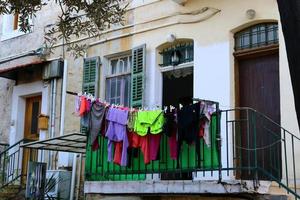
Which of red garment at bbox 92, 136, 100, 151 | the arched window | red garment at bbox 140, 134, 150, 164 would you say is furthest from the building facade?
red garment at bbox 92, 136, 100, 151

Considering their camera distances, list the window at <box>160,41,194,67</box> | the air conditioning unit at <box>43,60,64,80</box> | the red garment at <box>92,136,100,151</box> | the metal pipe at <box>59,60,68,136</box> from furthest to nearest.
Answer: the air conditioning unit at <box>43,60,64,80</box>, the metal pipe at <box>59,60,68,136</box>, the window at <box>160,41,194,67</box>, the red garment at <box>92,136,100,151</box>

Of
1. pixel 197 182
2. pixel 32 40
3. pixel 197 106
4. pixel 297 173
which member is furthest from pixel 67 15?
pixel 32 40

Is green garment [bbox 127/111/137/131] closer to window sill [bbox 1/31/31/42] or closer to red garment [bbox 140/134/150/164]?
red garment [bbox 140/134/150/164]

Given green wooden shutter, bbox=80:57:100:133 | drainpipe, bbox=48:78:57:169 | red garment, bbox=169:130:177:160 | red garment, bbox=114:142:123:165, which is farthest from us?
drainpipe, bbox=48:78:57:169

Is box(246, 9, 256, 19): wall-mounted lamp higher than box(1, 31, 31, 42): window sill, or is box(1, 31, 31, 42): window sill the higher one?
box(1, 31, 31, 42): window sill

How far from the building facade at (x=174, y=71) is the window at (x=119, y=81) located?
2cm

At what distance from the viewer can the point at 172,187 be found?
1002 centimetres

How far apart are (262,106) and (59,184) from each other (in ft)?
16.6

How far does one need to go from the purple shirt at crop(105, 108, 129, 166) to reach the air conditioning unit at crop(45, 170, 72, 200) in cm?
304

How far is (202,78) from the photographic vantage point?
11.7 m

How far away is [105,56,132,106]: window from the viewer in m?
13.4

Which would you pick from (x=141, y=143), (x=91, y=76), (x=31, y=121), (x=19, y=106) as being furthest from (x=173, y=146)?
(x=19, y=106)

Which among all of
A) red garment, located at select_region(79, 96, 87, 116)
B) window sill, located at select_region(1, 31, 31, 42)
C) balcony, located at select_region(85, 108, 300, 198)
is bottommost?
balcony, located at select_region(85, 108, 300, 198)

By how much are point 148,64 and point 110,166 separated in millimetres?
2479
